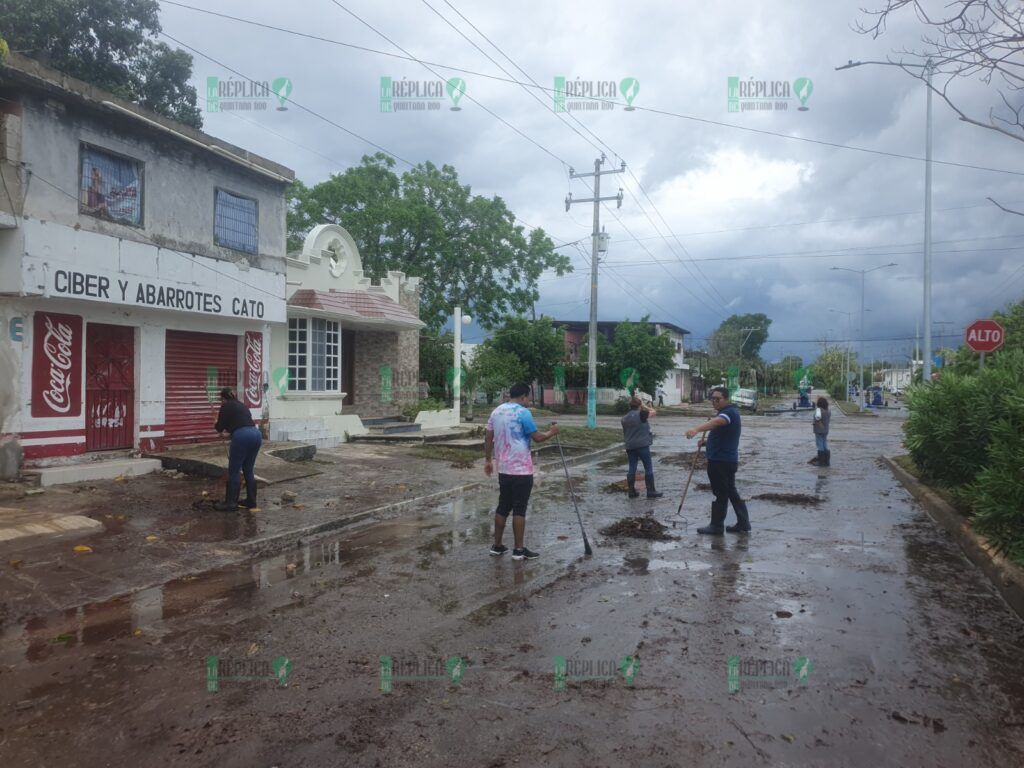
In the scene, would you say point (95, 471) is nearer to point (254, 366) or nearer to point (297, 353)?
point (254, 366)

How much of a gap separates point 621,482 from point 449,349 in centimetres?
1930

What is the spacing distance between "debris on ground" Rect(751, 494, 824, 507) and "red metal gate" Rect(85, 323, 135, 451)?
35.4ft

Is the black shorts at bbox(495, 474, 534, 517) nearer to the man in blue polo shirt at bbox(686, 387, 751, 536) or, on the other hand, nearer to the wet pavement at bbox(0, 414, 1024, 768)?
the wet pavement at bbox(0, 414, 1024, 768)

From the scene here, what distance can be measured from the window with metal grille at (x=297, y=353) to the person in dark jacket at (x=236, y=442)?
7.74 meters

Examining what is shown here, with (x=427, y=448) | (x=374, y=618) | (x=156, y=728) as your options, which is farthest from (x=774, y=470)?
(x=156, y=728)

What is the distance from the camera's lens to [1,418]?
10602mm

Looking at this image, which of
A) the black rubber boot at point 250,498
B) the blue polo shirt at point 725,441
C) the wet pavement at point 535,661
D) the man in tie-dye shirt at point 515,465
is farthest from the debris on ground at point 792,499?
the black rubber boot at point 250,498

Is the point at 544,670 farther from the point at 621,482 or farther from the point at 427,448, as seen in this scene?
the point at 427,448

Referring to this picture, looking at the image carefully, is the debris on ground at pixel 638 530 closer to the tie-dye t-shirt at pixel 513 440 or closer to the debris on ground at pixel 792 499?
the tie-dye t-shirt at pixel 513 440

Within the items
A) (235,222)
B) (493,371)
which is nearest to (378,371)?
(235,222)

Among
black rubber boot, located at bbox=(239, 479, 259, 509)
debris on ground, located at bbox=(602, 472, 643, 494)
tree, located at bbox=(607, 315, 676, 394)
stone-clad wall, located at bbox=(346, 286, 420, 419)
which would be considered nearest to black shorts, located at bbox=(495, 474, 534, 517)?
black rubber boot, located at bbox=(239, 479, 259, 509)

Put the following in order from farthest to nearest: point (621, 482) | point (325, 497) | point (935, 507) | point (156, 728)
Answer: point (621, 482) → point (325, 497) → point (935, 507) → point (156, 728)

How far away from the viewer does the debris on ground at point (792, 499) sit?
37.1ft

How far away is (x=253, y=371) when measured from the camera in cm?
1555
